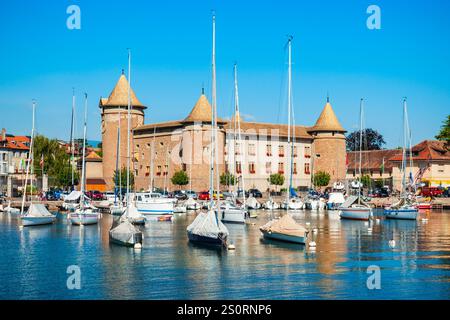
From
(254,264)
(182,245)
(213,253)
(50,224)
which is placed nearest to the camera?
(254,264)

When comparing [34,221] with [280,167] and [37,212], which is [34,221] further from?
[280,167]

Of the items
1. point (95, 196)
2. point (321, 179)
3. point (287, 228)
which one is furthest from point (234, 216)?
point (321, 179)

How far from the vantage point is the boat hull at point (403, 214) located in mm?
56000

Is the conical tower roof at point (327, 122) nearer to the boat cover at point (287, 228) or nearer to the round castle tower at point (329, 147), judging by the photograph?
the round castle tower at point (329, 147)

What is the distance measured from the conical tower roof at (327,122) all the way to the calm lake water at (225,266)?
191ft

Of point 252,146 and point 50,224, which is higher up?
point 252,146

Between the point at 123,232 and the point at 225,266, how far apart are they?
324 inches

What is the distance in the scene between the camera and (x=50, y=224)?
49.7m

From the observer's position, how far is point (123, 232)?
117ft

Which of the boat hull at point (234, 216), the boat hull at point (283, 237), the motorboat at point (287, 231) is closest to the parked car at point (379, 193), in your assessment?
the boat hull at point (234, 216)

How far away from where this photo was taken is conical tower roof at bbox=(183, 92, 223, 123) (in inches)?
3514

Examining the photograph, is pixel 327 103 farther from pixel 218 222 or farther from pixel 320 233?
pixel 218 222
